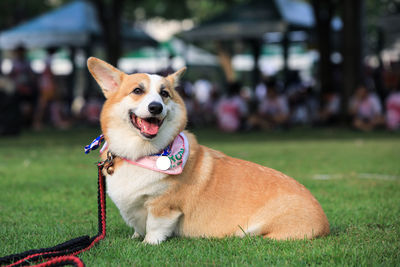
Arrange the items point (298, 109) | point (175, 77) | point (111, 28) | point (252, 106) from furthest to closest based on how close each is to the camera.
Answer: point (298, 109)
point (252, 106)
point (111, 28)
point (175, 77)

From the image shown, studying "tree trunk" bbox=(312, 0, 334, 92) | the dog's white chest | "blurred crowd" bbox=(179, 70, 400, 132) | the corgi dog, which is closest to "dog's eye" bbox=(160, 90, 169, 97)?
the corgi dog

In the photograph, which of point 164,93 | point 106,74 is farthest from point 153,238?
point 106,74

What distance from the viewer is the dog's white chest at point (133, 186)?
3594mm

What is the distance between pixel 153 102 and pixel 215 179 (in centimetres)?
73

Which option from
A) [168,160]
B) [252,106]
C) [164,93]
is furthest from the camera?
[252,106]

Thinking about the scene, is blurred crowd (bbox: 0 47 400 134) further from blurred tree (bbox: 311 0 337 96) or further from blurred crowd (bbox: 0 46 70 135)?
blurred tree (bbox: 311 0 337 96)

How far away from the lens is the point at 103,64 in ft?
12.6

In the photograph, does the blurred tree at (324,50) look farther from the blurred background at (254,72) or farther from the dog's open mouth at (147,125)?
the dog's open mouth at (147,125)

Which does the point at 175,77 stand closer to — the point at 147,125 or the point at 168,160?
the point at 147,125

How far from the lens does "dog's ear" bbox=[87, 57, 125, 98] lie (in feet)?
12.6

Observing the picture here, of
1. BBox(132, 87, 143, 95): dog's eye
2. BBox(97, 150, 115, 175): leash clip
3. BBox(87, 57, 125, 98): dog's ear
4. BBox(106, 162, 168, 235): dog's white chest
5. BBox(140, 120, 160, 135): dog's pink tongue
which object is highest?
BBox(87, 57, 125, 98): dog's ear

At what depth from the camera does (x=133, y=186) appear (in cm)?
359

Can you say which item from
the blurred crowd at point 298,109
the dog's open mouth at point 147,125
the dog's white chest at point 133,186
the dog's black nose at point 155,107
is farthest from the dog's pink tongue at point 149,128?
the blurred crowd at point 298,109

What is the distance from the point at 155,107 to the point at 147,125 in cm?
20
